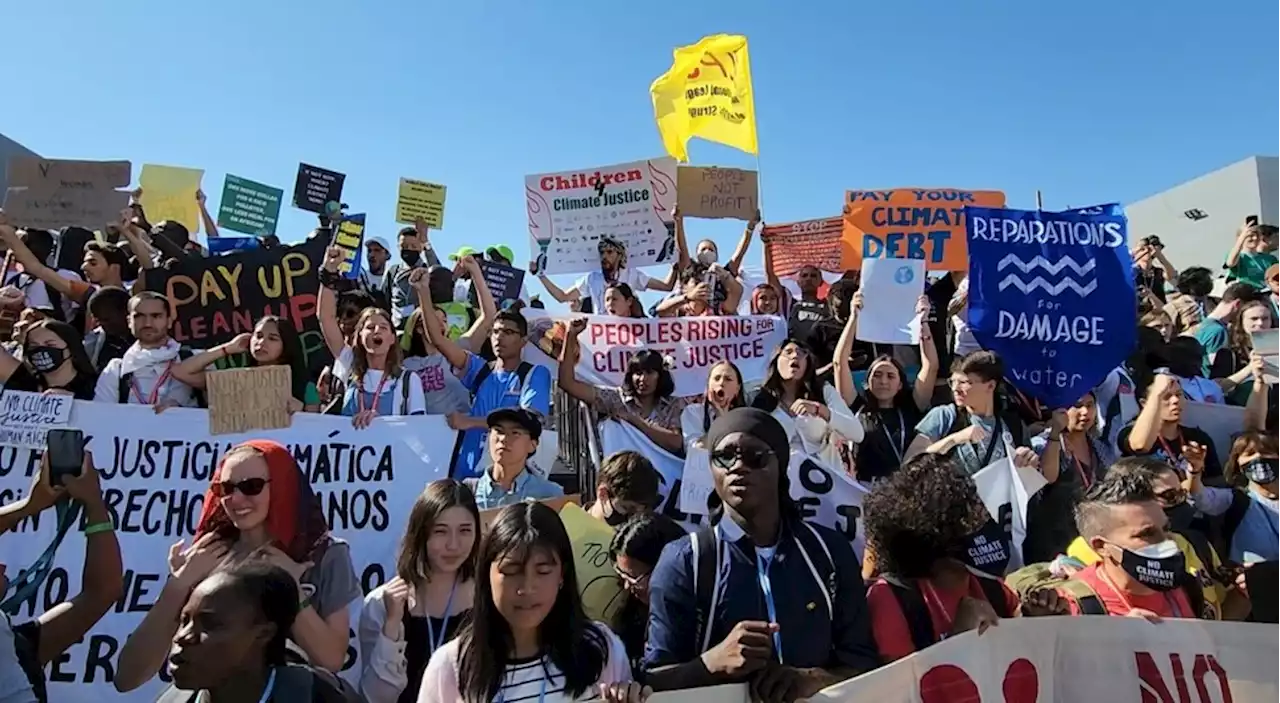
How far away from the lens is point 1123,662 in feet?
9.45

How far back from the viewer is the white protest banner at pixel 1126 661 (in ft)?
9.05

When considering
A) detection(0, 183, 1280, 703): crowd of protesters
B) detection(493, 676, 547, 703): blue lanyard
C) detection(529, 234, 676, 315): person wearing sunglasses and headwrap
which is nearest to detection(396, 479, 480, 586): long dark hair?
detection(0, 183, 1280, 703): crowd of protesters

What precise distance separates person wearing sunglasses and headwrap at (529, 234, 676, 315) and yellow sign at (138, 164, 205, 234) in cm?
561

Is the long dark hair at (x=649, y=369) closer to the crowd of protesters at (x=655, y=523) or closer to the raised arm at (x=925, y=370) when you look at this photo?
the crowd of protesters at (x=655, y=523)

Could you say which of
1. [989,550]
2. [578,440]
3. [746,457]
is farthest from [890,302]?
[746,457]

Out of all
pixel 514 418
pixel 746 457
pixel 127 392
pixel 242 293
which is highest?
pixel 242 293

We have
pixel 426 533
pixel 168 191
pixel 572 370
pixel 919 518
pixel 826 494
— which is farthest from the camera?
pixel 168 191

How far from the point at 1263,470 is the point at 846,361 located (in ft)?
7.33

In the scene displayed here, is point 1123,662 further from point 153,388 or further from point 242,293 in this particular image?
point 242,293

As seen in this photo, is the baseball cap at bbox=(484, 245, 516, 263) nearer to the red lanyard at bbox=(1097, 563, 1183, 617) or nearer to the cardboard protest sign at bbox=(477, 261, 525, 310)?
the cardboard protest sign at bbox=(477, 261, 525, 310)

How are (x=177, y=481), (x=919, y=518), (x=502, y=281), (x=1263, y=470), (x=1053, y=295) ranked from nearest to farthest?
(x=919, y=518) → (x=1263, y=470) → (x=177, y=481) → (x=1053, y=295) → (x=502, y=281)

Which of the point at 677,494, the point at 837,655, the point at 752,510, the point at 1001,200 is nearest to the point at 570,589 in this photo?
the point at 752,510

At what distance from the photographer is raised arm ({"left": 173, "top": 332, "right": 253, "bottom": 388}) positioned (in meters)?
4.80

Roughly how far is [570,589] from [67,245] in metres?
7.45
